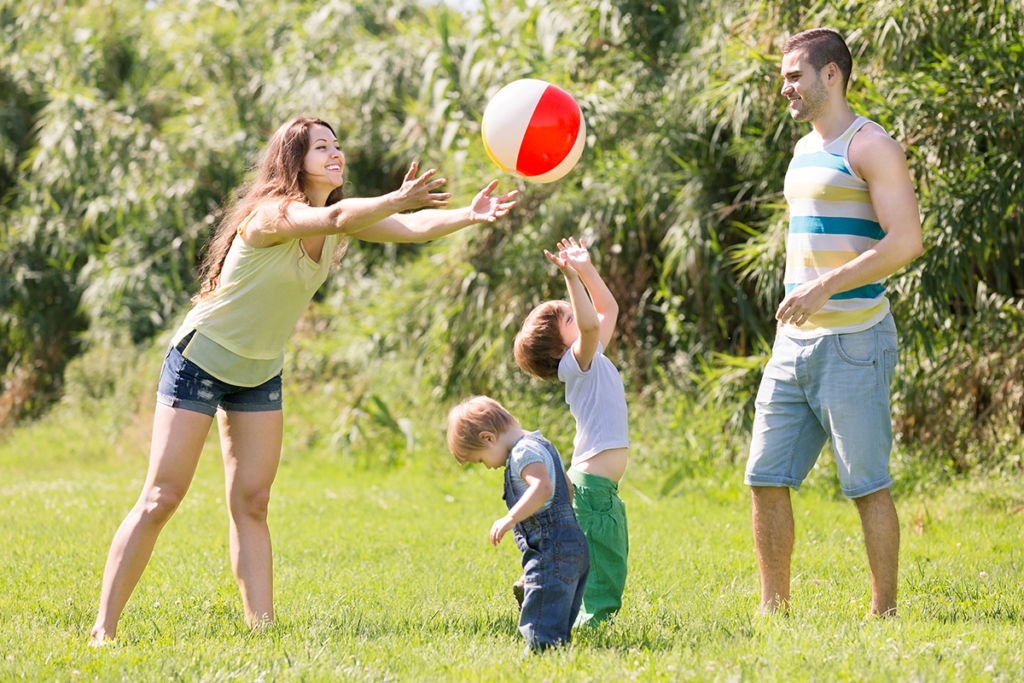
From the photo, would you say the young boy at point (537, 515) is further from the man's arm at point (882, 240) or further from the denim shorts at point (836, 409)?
the man's arm at point (882, 240)

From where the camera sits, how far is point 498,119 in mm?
3641

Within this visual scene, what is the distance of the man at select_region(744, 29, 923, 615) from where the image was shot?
309cm

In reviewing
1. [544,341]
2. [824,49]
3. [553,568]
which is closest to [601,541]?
[553,568]

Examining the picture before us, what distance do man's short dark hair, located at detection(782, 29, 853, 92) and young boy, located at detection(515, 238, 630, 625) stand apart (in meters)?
1.01

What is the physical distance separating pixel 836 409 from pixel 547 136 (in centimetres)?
143

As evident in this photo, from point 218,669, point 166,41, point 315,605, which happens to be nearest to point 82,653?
point 218,669

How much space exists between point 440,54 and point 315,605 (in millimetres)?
5480

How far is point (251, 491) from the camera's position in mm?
3320

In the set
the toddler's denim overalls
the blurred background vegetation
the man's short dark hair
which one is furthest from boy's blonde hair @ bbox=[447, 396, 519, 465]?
the blurred background vegetation

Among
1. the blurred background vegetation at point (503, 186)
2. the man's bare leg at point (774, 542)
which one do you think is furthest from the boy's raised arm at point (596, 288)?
the blurred background vegetation at point (503, 186)

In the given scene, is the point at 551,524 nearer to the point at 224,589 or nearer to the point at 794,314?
the point at 794,314

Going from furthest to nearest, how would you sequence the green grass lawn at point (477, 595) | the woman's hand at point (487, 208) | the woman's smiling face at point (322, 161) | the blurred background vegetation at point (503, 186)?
1. the blurred background vegetation at point (503, 186)
2. the woman's smiling face at point (322, 161)
3. the woman's hand at point (487, 208)
4. the green grass lawn at point (477, 595)

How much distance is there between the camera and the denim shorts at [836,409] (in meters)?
3.17

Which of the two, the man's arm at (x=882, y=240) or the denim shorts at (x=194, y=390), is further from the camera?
the denim shorts at (x=194, y=390)
